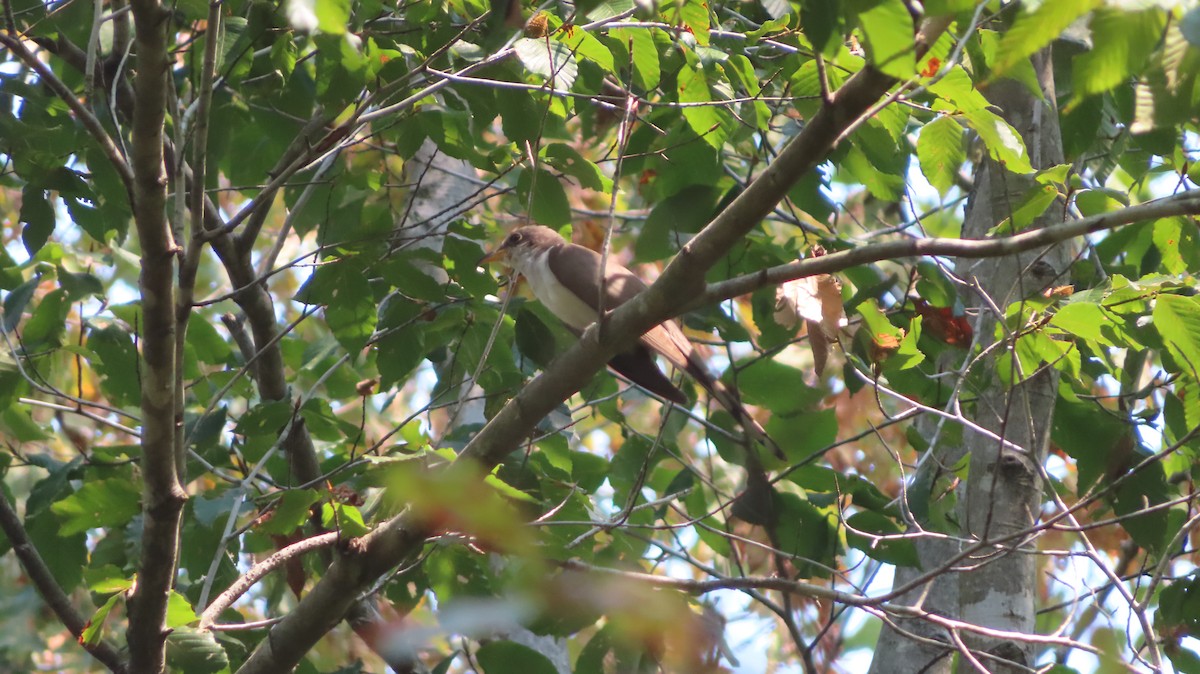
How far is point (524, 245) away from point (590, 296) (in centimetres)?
76

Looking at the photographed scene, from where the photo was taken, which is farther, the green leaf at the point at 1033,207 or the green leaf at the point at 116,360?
the green leaf at the point at 116,360

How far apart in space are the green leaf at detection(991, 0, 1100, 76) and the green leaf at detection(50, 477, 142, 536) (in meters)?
2.95

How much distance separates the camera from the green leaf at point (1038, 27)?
144 centimetres

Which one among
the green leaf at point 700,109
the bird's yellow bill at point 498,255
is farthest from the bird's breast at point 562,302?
the green leaf at point 700,109

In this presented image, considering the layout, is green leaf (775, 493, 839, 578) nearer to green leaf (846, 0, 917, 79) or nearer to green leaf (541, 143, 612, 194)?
green leaf (541, 143, 612, 194)

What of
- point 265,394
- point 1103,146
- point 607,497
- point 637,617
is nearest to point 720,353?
point 607,497

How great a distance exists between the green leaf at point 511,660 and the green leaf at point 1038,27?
2.57 metres

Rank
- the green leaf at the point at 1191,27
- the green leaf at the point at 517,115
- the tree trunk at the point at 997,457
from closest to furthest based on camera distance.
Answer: the green leaf at the point at 1191,27 < the green leaf at the point at 517,115 < the tree trunk at the point at 997,457

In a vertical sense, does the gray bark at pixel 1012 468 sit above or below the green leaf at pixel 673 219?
below

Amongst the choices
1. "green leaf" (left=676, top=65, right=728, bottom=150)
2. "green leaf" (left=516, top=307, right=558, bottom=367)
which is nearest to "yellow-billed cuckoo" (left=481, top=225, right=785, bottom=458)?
"green leaf" (left=516, top=307, right=558, bottom=367)

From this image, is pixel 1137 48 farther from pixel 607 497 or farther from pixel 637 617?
pixel 607 497

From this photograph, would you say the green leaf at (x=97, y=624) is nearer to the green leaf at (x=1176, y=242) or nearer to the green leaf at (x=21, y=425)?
the green leaf at (x=21, y=425)

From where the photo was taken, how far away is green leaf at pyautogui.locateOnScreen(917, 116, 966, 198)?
9.88ft

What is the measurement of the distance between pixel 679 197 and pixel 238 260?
6.13 ft
